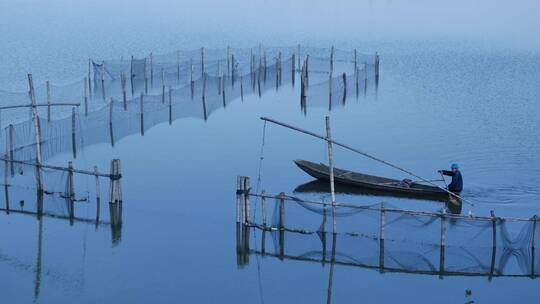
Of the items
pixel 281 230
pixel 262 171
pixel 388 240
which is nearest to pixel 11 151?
pixel 262 171

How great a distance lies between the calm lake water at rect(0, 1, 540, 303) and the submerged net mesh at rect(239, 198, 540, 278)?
377 mm

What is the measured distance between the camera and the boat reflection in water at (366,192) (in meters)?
22.9

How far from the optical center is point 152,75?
134 feet

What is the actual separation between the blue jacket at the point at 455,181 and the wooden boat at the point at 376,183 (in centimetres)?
24

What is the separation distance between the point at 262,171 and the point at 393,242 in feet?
25.1

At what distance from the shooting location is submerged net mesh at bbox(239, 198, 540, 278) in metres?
18.1

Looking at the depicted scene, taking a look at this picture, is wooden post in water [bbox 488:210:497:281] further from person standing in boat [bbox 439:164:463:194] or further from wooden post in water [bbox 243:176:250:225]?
wooden post in water [bbox 243:176:250:225]

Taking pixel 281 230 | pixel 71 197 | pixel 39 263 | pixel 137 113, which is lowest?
pixel 39 263

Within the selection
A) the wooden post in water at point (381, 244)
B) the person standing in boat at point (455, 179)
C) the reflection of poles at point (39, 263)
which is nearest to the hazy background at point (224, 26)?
the reflection of poles at point (39, 263)

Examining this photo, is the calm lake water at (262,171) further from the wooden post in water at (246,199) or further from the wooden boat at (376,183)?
the wooden post in water at (246,199)

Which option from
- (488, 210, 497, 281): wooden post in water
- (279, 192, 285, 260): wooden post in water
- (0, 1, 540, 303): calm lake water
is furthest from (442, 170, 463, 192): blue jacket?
(279, 192, 285, 260): wooden post in water

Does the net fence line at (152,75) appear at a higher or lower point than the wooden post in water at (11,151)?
higher

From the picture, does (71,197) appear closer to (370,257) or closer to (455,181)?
(370,257)

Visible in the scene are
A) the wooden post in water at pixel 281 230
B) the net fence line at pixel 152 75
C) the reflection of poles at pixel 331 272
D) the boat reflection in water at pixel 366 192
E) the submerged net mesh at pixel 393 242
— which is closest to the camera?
the reflection of poles at pixel 331 272
